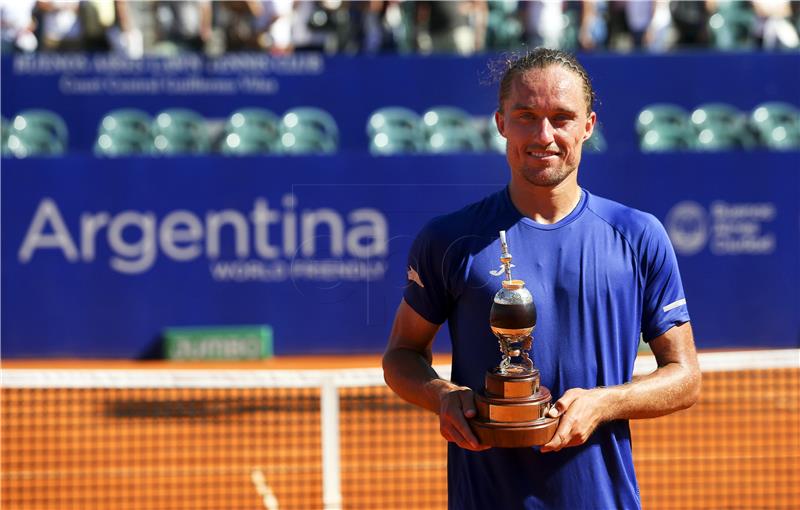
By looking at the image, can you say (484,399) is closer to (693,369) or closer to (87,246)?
(693,369)

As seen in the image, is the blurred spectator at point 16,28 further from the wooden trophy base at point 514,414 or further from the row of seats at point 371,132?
the wooden trophy base at point 514,414

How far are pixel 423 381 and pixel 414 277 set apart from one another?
0.79 feet

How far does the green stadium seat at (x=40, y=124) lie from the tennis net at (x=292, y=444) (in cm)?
337

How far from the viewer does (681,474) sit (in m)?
6.63

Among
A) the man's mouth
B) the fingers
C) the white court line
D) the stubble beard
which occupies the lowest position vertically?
the white court line

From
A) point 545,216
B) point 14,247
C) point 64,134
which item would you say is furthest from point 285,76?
point 545,216

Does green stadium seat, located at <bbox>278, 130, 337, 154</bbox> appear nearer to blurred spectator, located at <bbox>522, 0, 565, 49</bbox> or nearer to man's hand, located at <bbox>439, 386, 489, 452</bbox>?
blurred spectator, located at <bbox>522, 0, 565, 49</bbox>

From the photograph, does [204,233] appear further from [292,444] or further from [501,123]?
[501,123]

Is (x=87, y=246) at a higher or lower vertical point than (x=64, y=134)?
lower

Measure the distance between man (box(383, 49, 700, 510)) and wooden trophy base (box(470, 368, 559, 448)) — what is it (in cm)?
10

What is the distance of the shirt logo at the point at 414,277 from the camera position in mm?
2402

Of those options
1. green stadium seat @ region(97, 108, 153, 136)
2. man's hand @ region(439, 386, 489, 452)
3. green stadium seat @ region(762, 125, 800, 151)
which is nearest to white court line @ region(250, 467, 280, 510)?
man's hand @ region(439, 386, 489, 452)

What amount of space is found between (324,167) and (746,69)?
492 centimetres

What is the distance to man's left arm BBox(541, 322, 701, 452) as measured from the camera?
6.95ft
